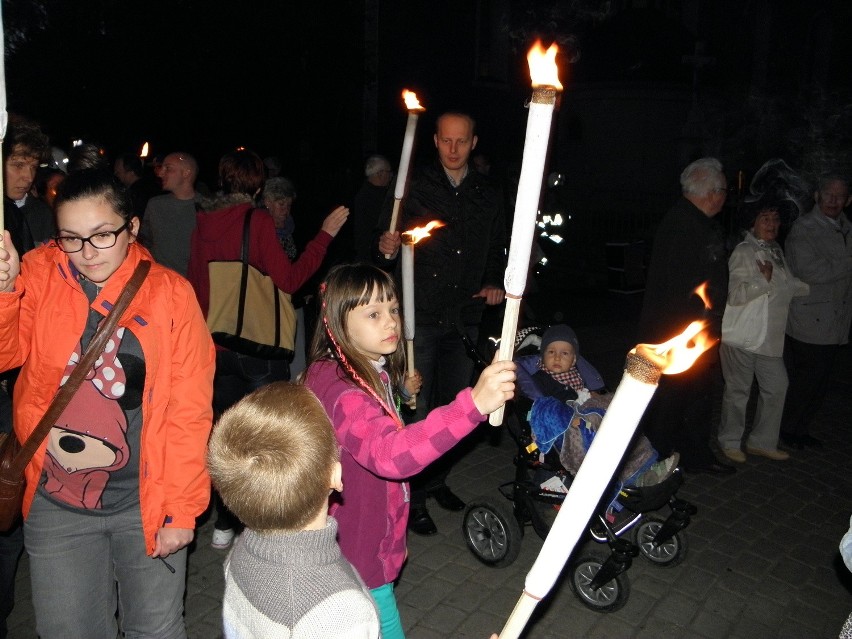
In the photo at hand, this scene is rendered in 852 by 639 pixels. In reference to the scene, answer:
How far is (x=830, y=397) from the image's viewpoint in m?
8.12

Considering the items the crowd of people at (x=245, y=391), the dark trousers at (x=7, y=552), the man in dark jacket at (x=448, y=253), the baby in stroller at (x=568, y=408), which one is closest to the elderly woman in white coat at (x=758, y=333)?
the crowd of people at (x=245, y=391)

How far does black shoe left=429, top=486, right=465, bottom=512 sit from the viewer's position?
521 cm

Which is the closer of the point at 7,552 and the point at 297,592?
the point at 297,592

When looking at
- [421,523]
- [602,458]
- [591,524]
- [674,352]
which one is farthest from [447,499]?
[602,458]

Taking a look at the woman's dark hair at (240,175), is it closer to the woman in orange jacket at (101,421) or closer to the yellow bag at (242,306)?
the yellow bag at (242,306)

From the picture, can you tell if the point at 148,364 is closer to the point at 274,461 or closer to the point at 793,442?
the point at 274,461

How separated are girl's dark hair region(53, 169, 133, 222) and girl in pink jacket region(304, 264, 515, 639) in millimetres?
813

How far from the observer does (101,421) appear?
259 centimetres

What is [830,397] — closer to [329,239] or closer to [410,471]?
[329,239]

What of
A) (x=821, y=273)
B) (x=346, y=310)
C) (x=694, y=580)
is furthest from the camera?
(x=821, y=273)

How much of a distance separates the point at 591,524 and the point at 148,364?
8.63 ft

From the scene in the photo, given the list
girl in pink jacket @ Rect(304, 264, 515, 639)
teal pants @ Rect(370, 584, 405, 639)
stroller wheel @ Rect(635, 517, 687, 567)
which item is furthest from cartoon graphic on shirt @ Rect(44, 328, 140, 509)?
stroller wheel @ Rect(635, 517, 687, 567)

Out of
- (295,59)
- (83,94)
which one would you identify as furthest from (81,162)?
(83,94)

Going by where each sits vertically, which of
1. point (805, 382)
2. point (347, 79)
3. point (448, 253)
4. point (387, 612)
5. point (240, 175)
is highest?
point (347, 79)
